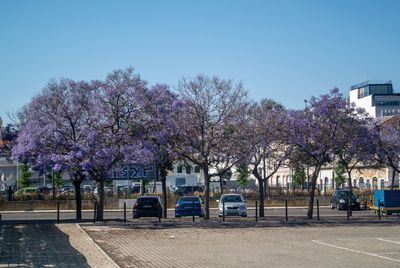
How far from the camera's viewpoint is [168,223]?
30.0 meters

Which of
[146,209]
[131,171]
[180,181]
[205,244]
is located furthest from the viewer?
[180,181]

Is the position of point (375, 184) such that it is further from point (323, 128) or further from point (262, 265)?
point (262, 265)

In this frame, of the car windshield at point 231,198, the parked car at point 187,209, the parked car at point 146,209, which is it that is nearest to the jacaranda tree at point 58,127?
the parked car at point 146,209

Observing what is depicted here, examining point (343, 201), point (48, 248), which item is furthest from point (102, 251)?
point (343, 201)

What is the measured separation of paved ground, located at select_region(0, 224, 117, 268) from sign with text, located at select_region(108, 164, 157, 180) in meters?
4.85

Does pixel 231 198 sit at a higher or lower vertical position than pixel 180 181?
lower

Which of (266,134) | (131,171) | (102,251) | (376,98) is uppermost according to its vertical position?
(376,98)

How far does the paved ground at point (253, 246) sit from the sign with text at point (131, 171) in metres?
3.98

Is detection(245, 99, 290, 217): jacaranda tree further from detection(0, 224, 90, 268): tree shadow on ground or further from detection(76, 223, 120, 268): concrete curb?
detection(0, 224, 90, 268): tree shadow on ground

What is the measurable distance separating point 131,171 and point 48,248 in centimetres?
1315

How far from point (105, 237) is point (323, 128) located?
1459 cm

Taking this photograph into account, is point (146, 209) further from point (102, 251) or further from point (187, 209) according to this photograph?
point (102, 251)

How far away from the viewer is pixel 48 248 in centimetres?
1877

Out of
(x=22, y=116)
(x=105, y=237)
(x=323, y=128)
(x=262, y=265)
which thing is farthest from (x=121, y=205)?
(x=262, y=265)
